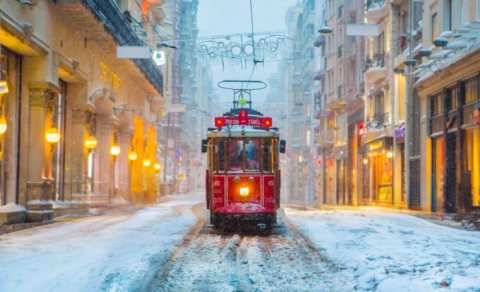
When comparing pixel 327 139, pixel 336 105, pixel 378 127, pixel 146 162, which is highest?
pixel 336 105

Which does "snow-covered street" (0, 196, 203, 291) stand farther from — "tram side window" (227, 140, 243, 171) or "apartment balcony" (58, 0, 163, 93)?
"apartment balcony" (58, 0, 163, 93)

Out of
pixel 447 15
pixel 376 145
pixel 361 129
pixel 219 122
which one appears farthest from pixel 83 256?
pixel 361 129

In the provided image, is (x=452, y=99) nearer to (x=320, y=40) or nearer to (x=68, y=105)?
(x=68, y=105)

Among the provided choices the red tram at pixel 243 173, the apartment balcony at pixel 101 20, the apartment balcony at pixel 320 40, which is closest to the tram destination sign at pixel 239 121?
the red tram at pixel 243 173

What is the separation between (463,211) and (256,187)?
11.0 metres

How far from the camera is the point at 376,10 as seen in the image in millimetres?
38438

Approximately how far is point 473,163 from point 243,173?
1139cm

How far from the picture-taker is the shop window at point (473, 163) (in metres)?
24.4

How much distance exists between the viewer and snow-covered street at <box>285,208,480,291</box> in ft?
27.2

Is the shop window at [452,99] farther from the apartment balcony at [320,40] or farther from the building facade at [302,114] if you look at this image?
the building facade at [302,114]

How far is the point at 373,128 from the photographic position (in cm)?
3988

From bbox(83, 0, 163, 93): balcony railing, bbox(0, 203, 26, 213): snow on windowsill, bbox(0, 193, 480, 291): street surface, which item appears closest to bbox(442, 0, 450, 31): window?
bbox(83, 0, 163, 93): balcony railing

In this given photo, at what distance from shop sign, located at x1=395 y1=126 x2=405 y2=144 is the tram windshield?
1860 cm

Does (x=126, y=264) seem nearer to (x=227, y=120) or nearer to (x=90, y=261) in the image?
(x=90, y=261)
